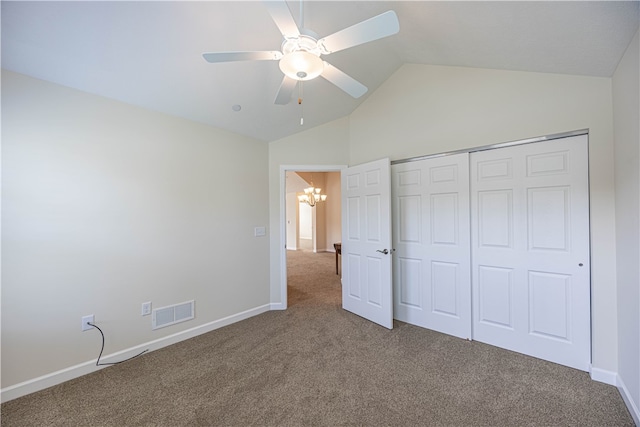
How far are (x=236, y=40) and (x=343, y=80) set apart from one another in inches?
39.4

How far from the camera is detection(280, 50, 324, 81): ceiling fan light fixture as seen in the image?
4.73 ft

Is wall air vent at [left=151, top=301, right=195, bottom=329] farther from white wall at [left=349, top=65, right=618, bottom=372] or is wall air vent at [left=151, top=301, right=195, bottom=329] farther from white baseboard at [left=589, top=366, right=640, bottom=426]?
white baseboard at [left=589, top=366, right=640, bottom=426]

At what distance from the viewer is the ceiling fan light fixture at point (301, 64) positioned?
1.44m

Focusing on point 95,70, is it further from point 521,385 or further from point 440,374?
point 521,385

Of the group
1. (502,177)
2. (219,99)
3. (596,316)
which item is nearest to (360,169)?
(502,177)

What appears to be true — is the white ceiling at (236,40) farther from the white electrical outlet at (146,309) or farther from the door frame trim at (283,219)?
the white electrical outlet at (146,309)

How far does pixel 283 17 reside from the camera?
1281mm

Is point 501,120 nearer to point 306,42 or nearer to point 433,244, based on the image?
point 433,244

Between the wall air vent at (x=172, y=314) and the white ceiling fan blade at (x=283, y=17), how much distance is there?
8.90 feet

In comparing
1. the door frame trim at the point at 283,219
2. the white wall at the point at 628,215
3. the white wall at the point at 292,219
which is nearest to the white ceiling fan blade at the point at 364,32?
the white wall at the point at 628,215

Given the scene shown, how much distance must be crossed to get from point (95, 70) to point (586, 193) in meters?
4.01

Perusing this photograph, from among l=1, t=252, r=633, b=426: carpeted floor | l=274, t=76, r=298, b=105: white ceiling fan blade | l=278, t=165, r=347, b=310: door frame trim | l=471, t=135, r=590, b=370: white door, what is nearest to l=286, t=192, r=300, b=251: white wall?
l=278, t=165, r=347, b=310: door frame trim

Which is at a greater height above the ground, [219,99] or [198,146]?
[219,99]

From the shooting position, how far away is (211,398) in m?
1.90
